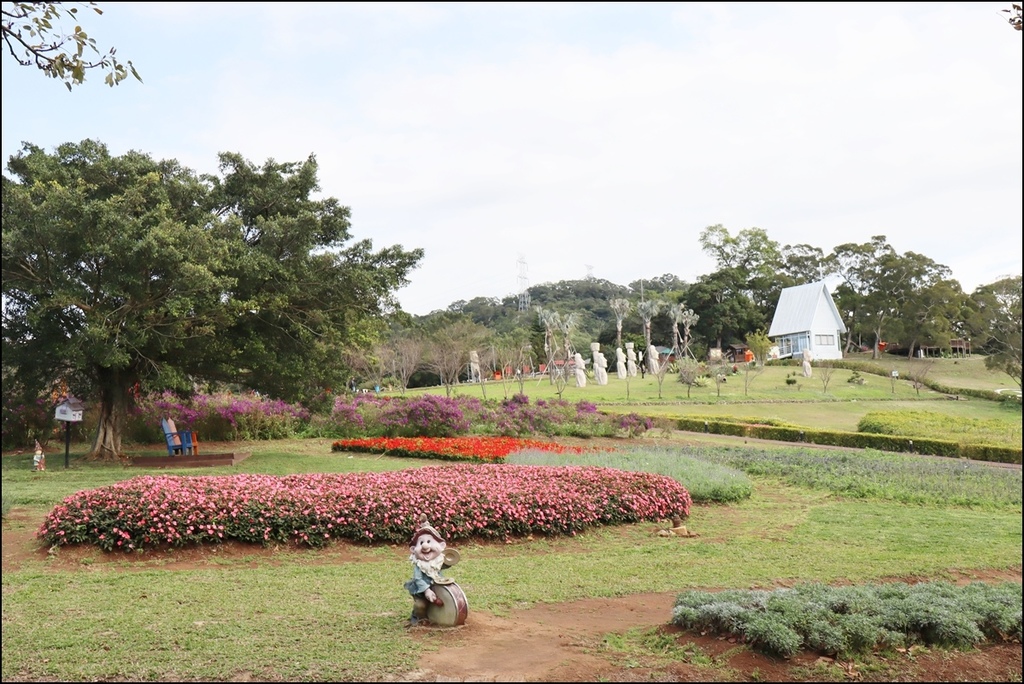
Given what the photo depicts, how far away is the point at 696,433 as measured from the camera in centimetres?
1808

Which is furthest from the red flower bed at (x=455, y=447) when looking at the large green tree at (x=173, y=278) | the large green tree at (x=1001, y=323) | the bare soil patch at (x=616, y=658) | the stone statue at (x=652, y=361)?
the large green tree at (x=1001, y=323)

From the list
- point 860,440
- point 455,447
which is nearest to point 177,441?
point 455,447

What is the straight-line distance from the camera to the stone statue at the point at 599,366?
1727cm

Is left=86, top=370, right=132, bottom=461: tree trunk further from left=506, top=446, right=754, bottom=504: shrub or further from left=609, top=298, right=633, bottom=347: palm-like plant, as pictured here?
left=609, top=298, right=633, bottom=347: palm-like plant

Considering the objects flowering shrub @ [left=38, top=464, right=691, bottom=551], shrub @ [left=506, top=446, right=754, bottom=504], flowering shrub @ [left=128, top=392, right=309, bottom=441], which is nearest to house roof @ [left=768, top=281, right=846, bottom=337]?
shrub @ [left=506, top=446, right=754, bottom=504]

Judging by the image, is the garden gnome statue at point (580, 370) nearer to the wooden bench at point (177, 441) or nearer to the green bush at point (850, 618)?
the wooden bench at point (177, 441)

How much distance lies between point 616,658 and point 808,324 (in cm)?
1501

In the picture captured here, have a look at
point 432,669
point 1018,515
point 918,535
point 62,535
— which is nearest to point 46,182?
point 62,535

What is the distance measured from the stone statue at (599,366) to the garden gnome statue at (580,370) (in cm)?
25

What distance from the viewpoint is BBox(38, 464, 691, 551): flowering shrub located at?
23.1ft

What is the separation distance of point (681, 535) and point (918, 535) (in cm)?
282

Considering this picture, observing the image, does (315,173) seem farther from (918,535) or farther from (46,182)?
(918,535)

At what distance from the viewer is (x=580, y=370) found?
17.4 meters

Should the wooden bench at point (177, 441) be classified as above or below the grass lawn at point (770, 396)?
below
